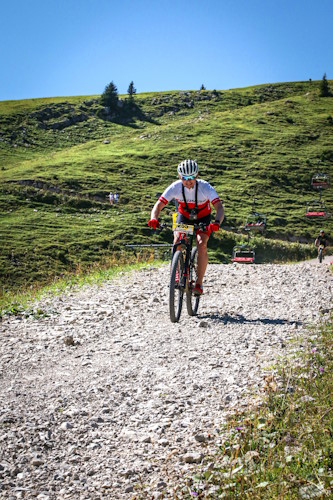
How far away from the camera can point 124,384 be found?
Result: 586cm

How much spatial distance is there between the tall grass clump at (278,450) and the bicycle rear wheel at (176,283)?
388 centimetres

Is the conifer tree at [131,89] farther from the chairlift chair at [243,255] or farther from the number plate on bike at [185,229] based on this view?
the number plate on bike at [185,229]

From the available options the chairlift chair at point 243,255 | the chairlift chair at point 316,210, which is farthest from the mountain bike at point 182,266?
the chairlift chair at point 316,210

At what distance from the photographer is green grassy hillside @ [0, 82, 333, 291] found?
41000mm

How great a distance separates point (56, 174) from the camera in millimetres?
61250

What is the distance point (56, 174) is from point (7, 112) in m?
58.2

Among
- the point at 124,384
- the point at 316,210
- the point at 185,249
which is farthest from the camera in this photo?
the point at 316,210

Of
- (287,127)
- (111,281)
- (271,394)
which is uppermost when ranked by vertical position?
(287,127)

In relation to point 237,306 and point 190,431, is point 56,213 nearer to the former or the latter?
point 237,306

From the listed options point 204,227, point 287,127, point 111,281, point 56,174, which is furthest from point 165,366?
point 287,127

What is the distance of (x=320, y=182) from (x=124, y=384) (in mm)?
66795

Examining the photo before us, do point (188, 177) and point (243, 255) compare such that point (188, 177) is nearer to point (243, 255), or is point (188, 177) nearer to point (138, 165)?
point (243, 255)

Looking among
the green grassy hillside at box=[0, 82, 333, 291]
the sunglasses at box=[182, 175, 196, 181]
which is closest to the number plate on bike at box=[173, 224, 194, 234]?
the sunglasses at box=[182, 175, 196, 181]

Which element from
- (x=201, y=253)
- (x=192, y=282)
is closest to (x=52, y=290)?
(x=192, y=282)
